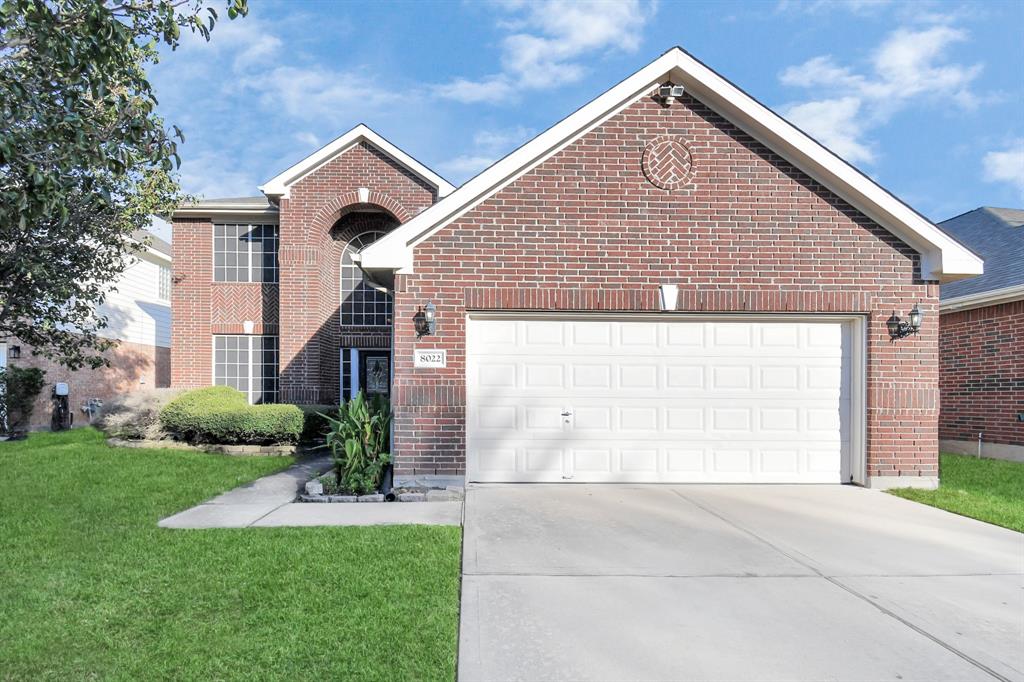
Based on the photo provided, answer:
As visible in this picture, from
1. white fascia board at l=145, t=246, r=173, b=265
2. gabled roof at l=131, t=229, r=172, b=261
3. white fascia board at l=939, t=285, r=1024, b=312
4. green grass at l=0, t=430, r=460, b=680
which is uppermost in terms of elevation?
gabled roof at l=131, t=229, r=172, b=261

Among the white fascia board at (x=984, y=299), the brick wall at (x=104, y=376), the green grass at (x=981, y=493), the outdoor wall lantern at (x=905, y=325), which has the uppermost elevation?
the white fascia board at (x=984, y=299)

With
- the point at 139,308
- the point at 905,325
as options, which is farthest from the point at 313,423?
the point at 139,308

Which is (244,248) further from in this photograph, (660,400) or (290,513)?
(660,400)

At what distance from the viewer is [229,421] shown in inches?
460

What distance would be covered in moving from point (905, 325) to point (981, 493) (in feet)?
8.37

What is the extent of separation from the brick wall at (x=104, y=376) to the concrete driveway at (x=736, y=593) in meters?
14.1

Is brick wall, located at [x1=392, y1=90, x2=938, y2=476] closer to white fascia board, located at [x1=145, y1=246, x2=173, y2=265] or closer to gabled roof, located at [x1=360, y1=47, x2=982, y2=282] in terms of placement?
gabled roof, located at [x1=360, y1=47, x2=982, y2=282]

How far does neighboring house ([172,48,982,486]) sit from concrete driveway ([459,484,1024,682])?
4.18ft

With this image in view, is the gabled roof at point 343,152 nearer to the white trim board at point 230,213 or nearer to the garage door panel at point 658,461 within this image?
the white trim board at point 230,213

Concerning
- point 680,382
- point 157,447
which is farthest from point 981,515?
point 157,447

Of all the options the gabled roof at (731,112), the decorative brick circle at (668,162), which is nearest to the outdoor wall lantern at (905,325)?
the gabled roof at (731,112)

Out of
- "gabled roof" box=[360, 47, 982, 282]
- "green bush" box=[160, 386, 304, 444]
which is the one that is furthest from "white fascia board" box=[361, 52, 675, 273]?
"green bush" box=[160, 386, 304, 444]

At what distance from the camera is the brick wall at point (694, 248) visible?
25.6ft

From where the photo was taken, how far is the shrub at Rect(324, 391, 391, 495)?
7.64 meters
